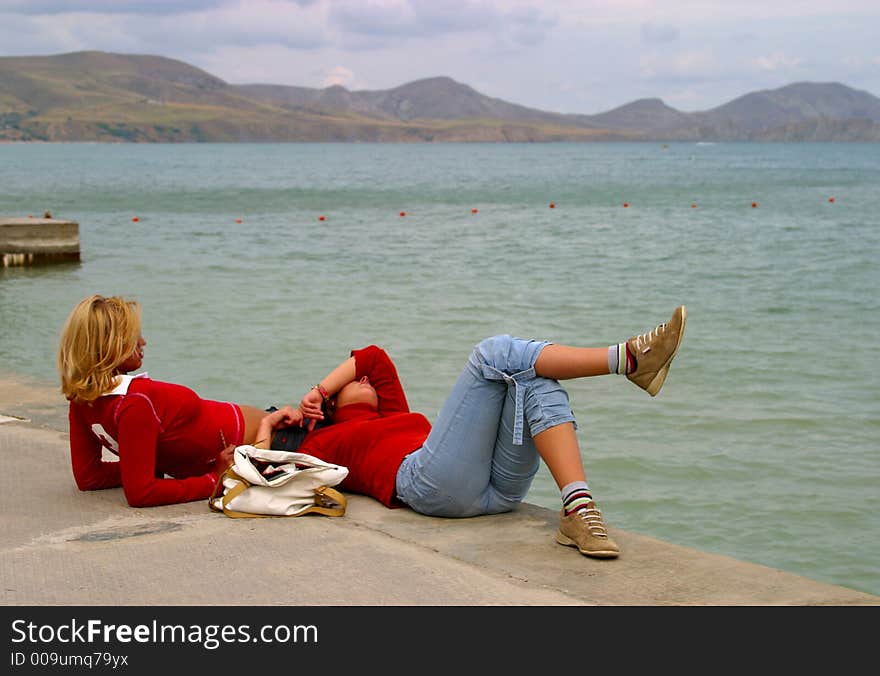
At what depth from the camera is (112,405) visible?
4438 millimetres

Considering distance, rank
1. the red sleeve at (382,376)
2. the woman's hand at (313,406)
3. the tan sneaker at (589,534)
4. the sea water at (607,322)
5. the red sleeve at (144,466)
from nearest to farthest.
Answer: the tan sneaker at (589,534) < the red sleeve at (144,466) < the woman's hand at (313,406) < the red sleeve at (382,376) < the sea water at (607,322)

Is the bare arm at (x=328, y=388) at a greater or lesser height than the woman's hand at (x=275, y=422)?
greater

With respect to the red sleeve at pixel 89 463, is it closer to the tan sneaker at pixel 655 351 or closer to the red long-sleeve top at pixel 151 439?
the red long-sleeve top at pixel 151 439

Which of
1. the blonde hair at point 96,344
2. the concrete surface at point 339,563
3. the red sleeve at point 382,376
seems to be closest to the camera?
the concrete surface at point 339,563

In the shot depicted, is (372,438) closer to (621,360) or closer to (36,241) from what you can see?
(621,360)

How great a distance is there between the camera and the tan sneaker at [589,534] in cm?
413

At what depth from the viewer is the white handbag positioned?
4461mm

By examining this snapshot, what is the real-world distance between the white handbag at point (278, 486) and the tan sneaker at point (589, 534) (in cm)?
96

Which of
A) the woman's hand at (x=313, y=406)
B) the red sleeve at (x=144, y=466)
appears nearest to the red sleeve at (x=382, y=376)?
the woman's hand at (x=313, y=406)

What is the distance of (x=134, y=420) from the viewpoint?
441 cm

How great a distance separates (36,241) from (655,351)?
1838 cm

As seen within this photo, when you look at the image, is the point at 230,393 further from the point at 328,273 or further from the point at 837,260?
the point at 837,260

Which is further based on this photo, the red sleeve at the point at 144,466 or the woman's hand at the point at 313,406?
the woman's hand at the point at 313,406
